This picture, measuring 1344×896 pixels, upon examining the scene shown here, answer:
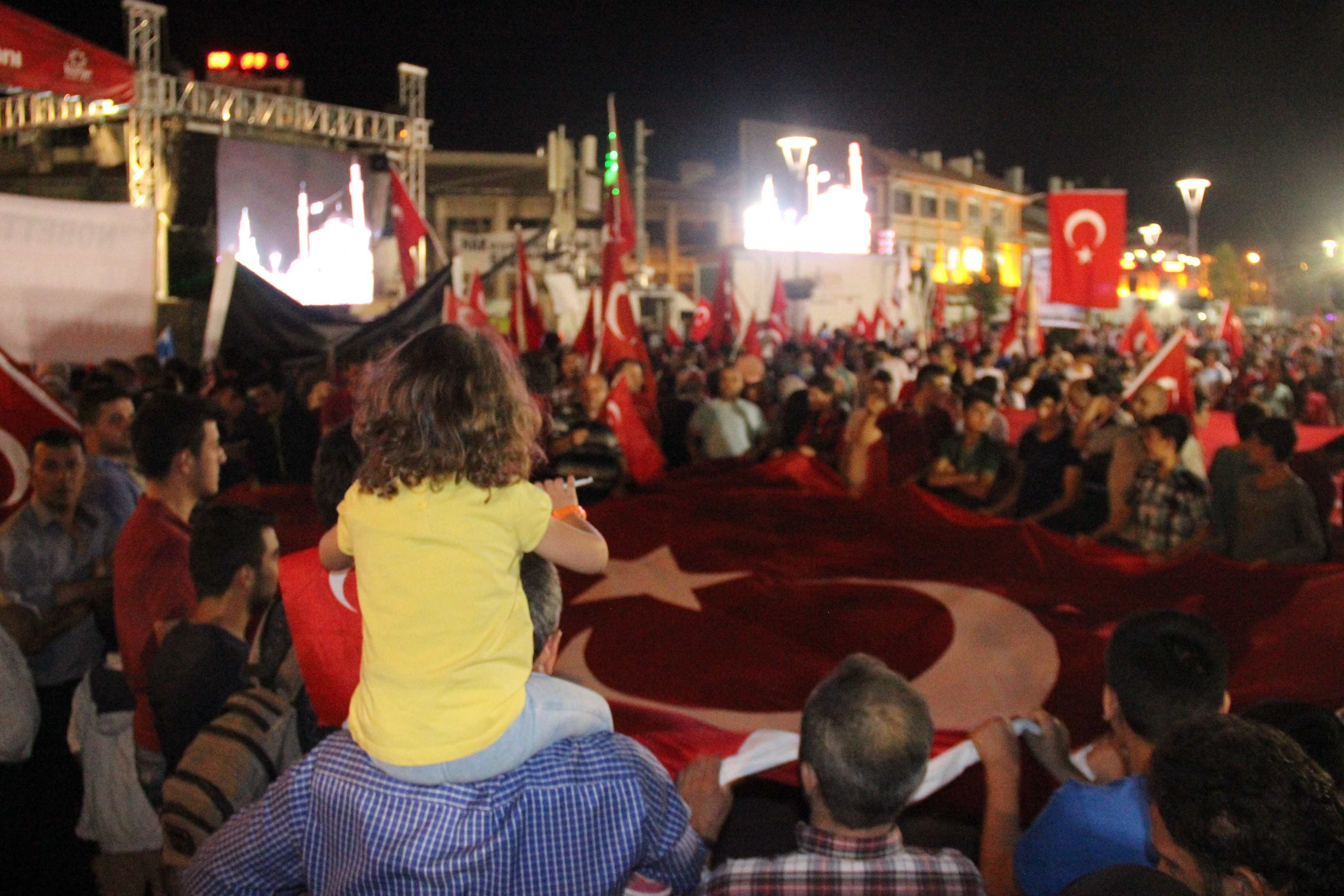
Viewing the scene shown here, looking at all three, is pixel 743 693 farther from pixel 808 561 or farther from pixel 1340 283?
pixel 1340 283

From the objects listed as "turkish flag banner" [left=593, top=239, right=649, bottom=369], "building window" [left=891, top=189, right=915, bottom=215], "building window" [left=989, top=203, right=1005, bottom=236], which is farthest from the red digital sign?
"building window" [left=989, top=203, right=1005, bottom=236]

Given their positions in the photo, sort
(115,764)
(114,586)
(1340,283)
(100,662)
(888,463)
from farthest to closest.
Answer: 1. (1340,283)
2. (888,463)
3. (100,662)
4. (115,764)
5. (114,586)

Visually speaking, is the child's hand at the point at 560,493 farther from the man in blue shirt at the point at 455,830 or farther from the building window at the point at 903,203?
the building window at the point at 903,203

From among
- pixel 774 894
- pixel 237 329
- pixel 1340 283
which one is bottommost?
pixel 774 894

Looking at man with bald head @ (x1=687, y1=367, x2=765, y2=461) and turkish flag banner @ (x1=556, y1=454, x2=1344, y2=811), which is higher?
man with bald head @ (x1=687, y1=367, x2=765, y2=461)

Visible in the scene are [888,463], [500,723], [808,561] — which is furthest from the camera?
[888,463]

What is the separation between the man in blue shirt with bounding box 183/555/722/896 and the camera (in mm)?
1778

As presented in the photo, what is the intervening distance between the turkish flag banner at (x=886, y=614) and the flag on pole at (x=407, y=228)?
180 inches

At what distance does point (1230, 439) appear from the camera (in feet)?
30.7

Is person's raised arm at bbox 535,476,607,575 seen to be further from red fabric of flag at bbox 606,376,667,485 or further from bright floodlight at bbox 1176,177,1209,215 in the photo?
bright floodlight at bbox 1176,177,1209,215

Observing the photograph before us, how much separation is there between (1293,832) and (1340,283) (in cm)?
5221

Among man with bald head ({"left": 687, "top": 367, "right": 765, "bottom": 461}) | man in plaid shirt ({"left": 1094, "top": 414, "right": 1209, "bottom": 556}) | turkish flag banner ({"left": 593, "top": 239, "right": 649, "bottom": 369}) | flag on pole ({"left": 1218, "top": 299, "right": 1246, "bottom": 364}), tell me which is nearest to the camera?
man in plaid shirt ({"left": 1094, "top": 414, "right": 1209, "bottom": 556})

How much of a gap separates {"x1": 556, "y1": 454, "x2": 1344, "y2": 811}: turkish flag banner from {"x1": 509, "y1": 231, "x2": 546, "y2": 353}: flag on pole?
20.2ft

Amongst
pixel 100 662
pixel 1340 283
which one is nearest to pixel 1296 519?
pixel 100 662
